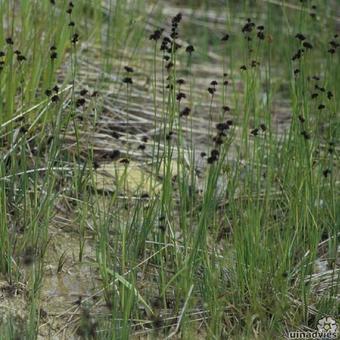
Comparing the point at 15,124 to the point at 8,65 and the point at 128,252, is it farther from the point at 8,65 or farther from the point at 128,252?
the point at 128,252

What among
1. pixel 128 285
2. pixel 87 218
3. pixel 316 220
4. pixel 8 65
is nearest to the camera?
pixel 128 285

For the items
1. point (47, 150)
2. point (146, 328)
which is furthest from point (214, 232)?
point (47, 150)

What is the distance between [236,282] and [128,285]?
428mm

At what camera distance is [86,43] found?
4812mm

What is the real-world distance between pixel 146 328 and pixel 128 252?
0.35 m

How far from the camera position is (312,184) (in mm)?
3293

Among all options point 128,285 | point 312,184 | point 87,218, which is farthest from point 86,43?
point 128,285

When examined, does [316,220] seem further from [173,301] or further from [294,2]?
[294,2]

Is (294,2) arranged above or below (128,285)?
above

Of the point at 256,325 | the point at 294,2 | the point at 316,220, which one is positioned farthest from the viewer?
the point at 294,2

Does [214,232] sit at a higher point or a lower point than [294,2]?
lower

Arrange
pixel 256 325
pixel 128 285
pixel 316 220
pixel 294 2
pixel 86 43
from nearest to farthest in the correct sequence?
pixel 128 285, pixel 256 325, pixel 316 220, pixel 86 43, pixel 294 2

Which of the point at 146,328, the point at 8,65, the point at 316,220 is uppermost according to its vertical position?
the point at 8,65

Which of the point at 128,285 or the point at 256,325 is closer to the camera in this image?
the point at 128,285
